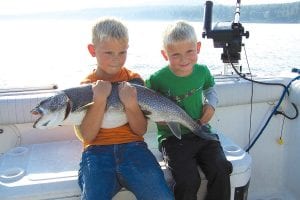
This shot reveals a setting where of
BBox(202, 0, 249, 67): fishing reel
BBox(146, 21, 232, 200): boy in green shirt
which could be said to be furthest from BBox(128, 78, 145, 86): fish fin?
BBox(202, 0, 249, 67): fishing reel

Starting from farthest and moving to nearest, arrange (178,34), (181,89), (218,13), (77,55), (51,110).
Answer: (77,55) → (218,13) → (181,89) → (178,34) → (51,110)

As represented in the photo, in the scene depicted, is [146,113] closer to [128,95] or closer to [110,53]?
[128,95]

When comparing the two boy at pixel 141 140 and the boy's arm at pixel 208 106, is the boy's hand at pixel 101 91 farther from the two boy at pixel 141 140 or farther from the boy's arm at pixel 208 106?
the boy's arm at pixel 208 106

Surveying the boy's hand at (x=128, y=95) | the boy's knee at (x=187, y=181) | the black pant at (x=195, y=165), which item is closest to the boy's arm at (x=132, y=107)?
the boy's hand at (x=128, y=95)

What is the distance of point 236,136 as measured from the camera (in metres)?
3.56

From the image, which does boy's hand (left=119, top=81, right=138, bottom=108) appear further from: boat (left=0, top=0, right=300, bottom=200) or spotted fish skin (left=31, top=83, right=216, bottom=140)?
boat (left=0, top=0, right=300, bottom=200)

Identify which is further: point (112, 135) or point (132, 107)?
point (112, 135)

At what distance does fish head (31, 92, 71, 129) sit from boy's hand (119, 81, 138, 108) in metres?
0.33

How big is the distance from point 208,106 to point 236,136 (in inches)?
38.8

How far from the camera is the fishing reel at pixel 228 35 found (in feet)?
11.3

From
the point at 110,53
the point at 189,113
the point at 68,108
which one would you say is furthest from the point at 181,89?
the point at 68,108

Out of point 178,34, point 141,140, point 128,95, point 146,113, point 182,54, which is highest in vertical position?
point 178,34

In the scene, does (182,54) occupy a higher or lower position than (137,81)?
higher

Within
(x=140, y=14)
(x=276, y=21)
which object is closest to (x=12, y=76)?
(x=276, y=21)
